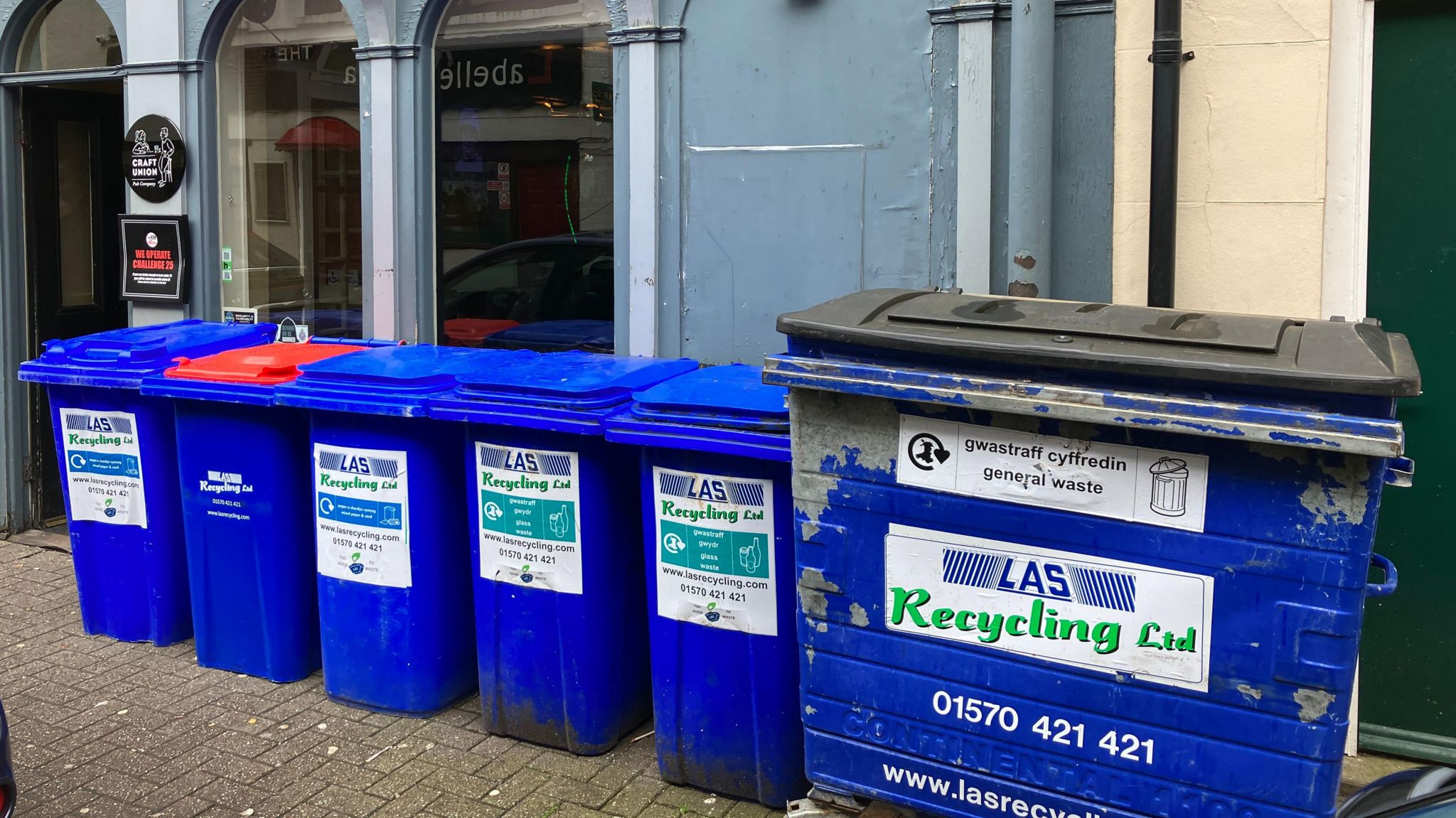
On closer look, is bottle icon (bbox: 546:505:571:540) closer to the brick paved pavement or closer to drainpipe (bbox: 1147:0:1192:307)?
the brick paved pavement

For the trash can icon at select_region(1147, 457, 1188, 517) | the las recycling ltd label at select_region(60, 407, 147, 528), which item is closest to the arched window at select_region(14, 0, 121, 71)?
the las recycling ltd label at select_region(60, 407, 147, 528)

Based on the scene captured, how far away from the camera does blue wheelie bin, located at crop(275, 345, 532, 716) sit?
4789 millimetres

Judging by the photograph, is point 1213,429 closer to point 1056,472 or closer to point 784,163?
point 1056,472

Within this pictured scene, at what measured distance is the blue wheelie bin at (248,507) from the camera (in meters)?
5.13

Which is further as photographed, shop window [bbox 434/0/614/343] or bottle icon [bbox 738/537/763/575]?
shop window [bbox 434/0/614/343]

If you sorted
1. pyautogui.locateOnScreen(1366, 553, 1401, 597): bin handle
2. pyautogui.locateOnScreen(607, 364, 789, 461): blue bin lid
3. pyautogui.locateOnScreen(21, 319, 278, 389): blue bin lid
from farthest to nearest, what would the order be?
pyautogui.locateOnScreen(21, 319, 278, 389): blue bin lid
pyautogui.locateOnScreen(607, 364, 789, 461): blue bin lid
pyautogui.locateOnScreen(1366, 553, 1401, 597): bin handle

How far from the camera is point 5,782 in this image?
3.45 meters

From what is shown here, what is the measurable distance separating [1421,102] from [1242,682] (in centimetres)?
274

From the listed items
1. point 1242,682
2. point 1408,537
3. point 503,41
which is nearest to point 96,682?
point 503,41

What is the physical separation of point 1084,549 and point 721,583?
1472mm

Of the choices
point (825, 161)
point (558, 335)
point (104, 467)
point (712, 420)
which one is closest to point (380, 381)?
point (712, 420)

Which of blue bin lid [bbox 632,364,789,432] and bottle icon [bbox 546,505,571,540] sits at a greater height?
blue bin lid [bbox 632,364,789,432]

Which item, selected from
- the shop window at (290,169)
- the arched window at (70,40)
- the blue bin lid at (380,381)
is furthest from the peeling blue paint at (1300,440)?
the arched window at (70,40)

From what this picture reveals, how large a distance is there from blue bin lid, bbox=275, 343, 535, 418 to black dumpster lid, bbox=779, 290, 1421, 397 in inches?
71.0
